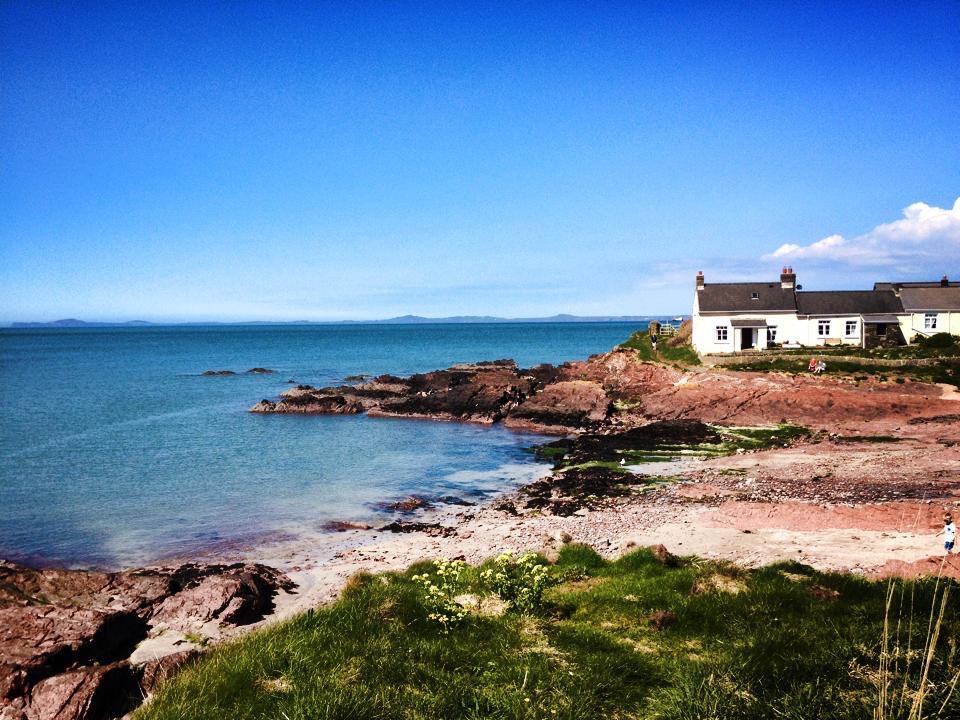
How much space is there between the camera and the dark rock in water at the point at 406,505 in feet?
86.7

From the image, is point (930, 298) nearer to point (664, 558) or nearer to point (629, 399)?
point (629, 399)

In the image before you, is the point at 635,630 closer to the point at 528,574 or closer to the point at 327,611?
the point at 528,574

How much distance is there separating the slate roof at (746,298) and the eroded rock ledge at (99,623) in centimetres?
4528

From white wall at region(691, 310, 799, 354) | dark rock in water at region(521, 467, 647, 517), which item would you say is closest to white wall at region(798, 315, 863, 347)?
white wall at region(691, 310, 799, 354)

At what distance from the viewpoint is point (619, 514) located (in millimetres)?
23703

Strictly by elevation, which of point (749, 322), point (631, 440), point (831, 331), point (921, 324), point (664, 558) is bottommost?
point (631, 440)

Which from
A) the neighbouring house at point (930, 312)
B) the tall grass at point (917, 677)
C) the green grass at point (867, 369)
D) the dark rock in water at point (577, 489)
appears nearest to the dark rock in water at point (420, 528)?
the dark rock in water at point (577, 489)

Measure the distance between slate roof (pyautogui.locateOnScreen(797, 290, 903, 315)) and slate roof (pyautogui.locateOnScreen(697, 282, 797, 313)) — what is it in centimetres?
136

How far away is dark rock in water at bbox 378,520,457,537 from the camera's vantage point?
23.0 metres

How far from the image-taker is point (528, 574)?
35.4 ft

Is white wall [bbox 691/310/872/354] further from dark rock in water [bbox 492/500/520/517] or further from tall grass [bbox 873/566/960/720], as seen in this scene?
tall grass [bbox 873/566/960/720]

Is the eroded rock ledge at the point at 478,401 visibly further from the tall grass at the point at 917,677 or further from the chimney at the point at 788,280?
the tall grass at the point at 917,677

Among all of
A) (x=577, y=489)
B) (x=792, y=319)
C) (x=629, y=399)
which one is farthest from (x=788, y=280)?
(x=577, y=489)

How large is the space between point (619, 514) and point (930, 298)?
4466 cm
